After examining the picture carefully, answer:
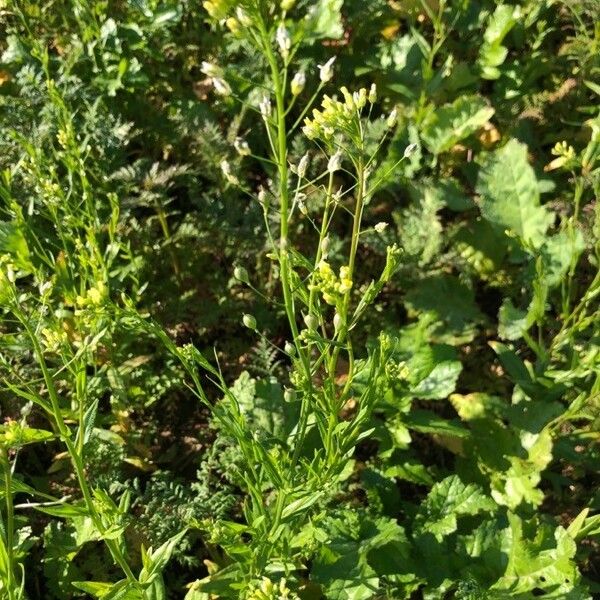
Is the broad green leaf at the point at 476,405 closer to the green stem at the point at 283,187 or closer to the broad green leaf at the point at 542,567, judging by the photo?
the broad green leaf at the point at 542,567

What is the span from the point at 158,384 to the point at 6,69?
150cm

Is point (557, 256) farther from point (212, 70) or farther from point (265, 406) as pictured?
point (212, 70)

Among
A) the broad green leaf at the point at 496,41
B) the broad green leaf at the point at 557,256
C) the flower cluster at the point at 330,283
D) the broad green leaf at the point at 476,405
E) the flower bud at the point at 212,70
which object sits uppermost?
the flower bud at the point at 212,70

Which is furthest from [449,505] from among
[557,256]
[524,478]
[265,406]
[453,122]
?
[453,122]

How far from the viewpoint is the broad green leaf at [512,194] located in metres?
2.55

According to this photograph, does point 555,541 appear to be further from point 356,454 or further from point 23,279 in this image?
point 23,279

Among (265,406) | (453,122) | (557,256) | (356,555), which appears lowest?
(356,555)

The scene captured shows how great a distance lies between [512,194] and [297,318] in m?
0.89

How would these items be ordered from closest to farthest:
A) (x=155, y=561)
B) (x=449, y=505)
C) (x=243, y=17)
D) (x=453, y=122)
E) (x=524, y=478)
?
(x=243, y=17) < (x=155, y=561) < (x=449, y=505) < (x=524, y=478) < (x=453, y=122)

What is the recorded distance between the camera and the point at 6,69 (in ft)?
9.32

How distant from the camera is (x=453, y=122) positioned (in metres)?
2.80

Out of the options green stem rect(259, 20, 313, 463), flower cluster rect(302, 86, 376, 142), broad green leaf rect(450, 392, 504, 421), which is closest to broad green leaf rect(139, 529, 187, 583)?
green stem rect(259, 20, 313, 463)

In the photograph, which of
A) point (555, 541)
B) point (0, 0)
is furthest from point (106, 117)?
point (555, 541)

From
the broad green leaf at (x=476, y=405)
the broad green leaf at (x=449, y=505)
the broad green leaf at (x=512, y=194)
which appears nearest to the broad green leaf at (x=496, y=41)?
the broad green leaf at (x=512, y=194)
